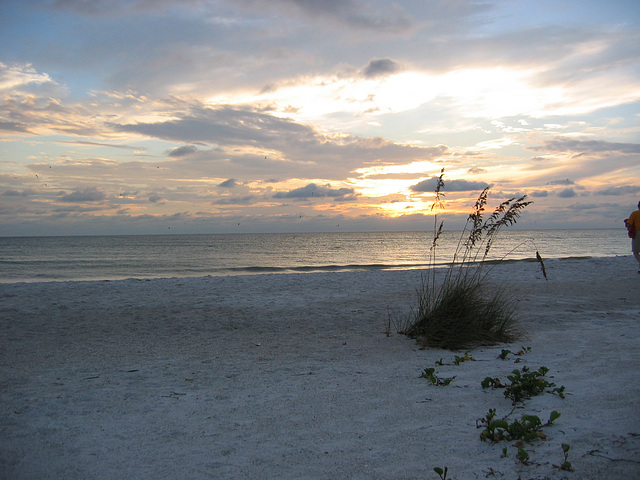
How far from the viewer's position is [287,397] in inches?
152

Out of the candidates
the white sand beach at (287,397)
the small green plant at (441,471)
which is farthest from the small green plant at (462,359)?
the small green plant at (441,471)

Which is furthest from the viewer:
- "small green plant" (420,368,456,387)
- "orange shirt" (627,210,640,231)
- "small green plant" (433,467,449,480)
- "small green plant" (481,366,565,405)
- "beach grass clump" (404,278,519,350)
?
"orange shirt" (627,210,640,231)

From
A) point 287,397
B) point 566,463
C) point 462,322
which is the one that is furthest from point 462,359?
point 566,463

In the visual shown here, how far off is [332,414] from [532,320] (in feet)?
17.2

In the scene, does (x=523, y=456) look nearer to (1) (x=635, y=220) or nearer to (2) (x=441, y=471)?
(2) (x=441, y=471)

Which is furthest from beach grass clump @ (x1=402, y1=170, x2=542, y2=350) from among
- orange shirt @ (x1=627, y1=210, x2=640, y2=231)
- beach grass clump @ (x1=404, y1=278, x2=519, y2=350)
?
orange shirt @ (x1=627, y1=210, x2=640, y2=231)

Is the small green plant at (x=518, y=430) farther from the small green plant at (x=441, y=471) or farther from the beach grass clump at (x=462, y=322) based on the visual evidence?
the beach grass clump at (x=462, y=322)

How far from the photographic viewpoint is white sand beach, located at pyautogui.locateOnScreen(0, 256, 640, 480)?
2.66 meters

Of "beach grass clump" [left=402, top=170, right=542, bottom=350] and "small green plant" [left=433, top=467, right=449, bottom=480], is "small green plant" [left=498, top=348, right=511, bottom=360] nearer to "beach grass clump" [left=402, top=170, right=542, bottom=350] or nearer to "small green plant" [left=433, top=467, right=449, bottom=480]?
"beach grass clump" [left=402, top=170, right=542, bottom=350]

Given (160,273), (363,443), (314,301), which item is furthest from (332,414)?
(160,273)

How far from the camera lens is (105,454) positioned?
2.92m

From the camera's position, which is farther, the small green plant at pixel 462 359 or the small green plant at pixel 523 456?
the small green plant at pixel 462 359

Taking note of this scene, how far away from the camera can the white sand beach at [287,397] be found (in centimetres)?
266

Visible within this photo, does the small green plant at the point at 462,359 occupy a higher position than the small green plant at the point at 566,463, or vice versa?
the small green plant at the point at 566,463
